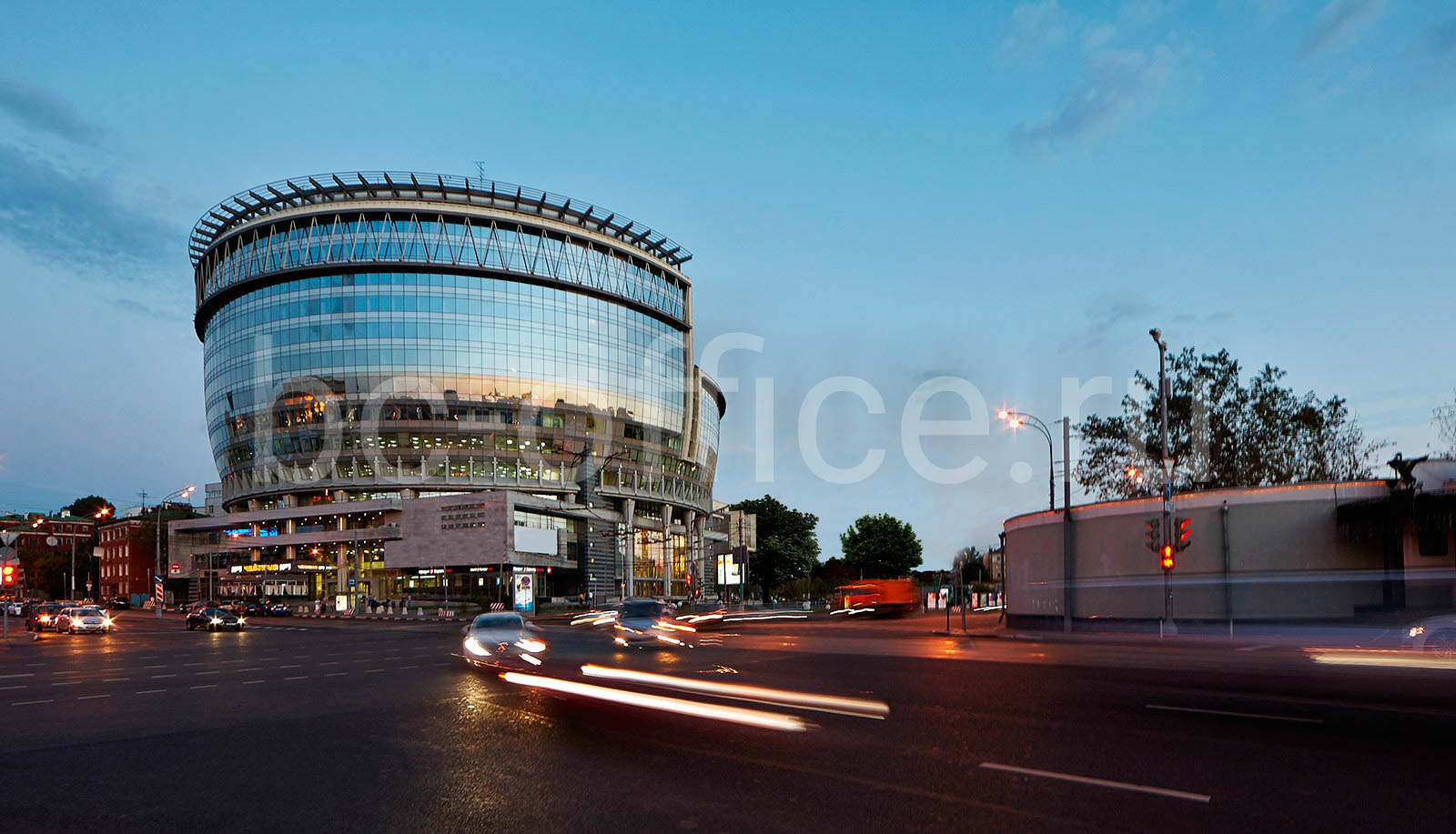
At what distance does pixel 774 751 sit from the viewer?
10.5 m

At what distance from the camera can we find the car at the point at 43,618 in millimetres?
59244

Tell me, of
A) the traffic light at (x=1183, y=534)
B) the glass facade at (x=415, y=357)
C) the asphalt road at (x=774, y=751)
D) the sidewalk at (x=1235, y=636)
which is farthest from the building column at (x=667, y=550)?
the asphalt road at (x=774, y=751)

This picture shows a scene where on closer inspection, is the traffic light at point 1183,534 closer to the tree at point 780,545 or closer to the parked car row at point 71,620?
the parked car row at point 71,620

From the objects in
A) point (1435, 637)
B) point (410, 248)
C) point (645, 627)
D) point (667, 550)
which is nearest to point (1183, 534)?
point (1435, 637)

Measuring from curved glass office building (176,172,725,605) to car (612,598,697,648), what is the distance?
230 ft

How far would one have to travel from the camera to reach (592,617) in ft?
172

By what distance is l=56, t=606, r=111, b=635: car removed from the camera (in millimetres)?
55688

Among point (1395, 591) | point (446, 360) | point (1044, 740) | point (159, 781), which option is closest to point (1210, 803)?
point (1044, 740)

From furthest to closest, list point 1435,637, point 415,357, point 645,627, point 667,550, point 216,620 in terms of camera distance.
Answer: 1. point 667,550
2. point 415,357
3. point 216,620
4. point 645,627
5. point 1435,637

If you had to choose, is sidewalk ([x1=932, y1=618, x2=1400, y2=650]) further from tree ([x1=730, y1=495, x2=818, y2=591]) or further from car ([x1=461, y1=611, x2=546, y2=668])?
tree ([x1=730, y1=495, x2=818, y2=591])

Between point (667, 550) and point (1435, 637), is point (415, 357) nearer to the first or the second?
point (667, 550)

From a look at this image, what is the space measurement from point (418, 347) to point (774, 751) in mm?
100199

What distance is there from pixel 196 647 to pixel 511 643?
22.8 metres

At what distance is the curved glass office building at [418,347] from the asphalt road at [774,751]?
83.4 metres
